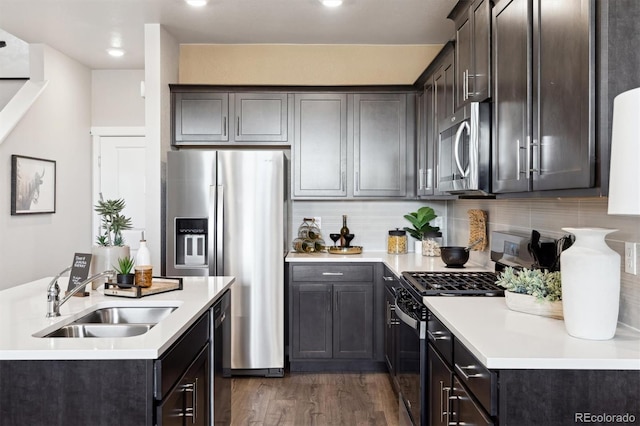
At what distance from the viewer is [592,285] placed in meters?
1.68

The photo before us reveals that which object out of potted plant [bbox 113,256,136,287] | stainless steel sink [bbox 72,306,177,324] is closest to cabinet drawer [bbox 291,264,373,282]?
potted plant [bbox 113,256,136,287]

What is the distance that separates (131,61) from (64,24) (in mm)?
1056

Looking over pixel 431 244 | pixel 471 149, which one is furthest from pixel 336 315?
pixel 471 149

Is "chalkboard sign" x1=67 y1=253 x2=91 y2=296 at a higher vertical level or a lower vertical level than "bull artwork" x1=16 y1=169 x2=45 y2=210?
lower

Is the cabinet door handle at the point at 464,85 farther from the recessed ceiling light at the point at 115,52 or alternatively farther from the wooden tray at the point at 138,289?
the recessed ceiling light at the point at 115,52

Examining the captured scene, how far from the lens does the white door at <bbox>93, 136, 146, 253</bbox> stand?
18.5ft

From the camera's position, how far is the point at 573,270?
5.63 ft

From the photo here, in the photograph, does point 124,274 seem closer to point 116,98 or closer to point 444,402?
point 444,402

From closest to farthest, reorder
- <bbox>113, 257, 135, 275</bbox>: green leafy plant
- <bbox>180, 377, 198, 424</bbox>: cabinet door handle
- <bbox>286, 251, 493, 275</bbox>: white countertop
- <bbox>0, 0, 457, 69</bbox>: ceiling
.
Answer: <bbox>180, 377, 198, 424</bbox>: cabinet door handle, <bbox>113, 257, 135, 275</bbox>: green leafy plant, <bbox>286, 251, 493, 275</bbox>: white countertop, <bbox>0, 0, 457, 69</bbox>: ceiling

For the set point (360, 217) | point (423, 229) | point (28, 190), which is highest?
point (28, 190)

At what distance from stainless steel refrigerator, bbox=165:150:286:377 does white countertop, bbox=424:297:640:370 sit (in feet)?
6.62

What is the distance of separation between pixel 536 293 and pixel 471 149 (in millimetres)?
815

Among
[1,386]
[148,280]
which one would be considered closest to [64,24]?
[148,280]

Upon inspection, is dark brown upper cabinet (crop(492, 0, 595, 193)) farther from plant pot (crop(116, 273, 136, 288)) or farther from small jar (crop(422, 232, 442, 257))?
small jar (crop(422, 232, 442, 257))
